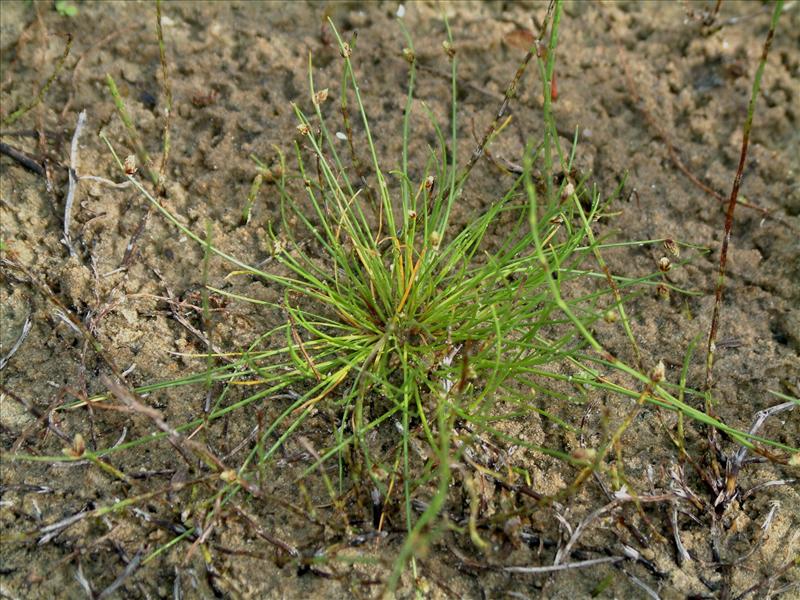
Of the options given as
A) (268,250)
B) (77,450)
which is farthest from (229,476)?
(268,250)

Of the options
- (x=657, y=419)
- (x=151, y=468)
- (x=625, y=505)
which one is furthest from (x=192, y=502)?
(x=657, y=419)

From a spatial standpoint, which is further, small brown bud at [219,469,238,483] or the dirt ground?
the dirt ground

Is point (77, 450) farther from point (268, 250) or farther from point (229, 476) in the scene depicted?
point (268, 250)

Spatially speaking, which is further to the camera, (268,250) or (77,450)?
(268,250)

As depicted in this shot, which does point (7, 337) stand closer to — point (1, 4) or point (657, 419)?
point (1, 4)

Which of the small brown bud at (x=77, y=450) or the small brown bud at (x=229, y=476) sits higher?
the small brown bud at (x=77, y=450)

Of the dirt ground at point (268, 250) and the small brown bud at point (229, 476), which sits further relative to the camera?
the dirt ground at point (268, 250)

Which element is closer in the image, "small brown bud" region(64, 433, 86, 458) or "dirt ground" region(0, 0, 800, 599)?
"small brown bud" region(64, 433, 86, 458)

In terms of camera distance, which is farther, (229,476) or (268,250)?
(268,250)

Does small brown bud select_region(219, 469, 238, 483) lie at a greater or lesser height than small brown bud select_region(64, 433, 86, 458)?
lesser
